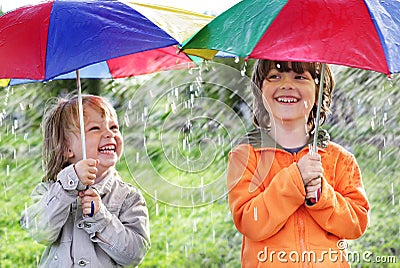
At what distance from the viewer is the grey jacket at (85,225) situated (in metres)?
3.08

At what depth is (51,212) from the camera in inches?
121

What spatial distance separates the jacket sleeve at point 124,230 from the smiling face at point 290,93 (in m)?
0.68

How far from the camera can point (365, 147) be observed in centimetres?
696

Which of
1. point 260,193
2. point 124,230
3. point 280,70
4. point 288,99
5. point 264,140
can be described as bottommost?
point 124,230

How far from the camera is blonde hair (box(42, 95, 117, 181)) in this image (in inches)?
Result: 128

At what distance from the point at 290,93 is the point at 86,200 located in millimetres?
900

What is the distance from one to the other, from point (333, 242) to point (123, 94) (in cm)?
407

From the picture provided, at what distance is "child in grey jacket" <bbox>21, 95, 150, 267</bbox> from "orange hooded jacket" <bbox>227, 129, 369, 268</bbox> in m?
0.44

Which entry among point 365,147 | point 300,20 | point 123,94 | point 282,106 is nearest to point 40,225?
point 282,106

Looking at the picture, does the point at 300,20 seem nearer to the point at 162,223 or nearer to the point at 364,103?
the point at 162,223

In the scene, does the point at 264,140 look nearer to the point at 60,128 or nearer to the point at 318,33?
the point at 318,33

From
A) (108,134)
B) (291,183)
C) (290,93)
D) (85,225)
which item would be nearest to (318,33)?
(290,93)

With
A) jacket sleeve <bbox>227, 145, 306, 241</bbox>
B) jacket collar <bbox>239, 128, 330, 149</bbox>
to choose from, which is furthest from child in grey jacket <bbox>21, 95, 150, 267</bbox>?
jacket collar <bbox>239, 128, 330, 149</bbox>

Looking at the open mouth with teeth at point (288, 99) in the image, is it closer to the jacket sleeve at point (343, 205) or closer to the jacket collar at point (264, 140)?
the jacket collar at point (264, 140)
